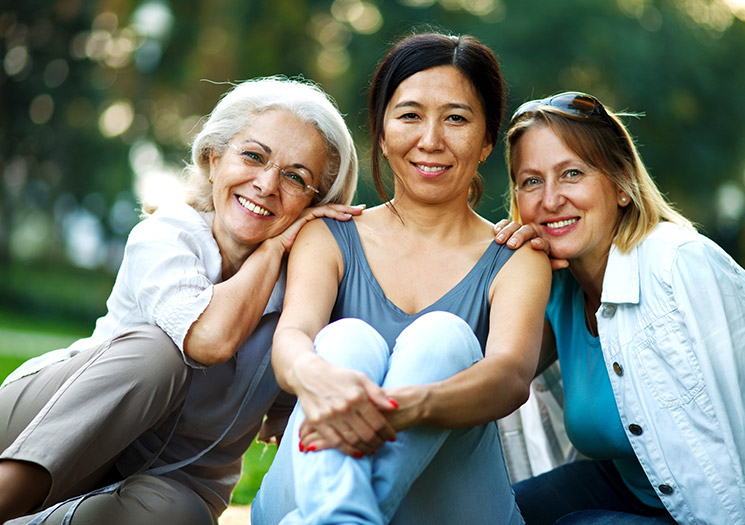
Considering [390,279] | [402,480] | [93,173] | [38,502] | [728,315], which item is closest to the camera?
[402,480]

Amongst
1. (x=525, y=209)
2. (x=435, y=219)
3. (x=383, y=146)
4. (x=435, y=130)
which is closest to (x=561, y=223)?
(x=525, y=209)

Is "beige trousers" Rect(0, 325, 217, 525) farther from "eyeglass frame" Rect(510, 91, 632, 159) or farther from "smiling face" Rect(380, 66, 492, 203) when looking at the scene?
"eyeglass frame" Rect(510, 91, 632, 159)

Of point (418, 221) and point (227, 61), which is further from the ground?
point (227, 61)

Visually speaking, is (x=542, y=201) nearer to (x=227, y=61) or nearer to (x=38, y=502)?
(x=38, y=502)

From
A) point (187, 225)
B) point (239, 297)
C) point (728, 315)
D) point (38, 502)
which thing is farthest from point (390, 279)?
point (38, 502)

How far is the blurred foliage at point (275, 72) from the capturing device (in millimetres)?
17094

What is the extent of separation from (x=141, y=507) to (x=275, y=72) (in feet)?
52.4

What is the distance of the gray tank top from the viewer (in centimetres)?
279

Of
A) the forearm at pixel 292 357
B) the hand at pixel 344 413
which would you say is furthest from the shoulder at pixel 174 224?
the hand at pixel 344 413

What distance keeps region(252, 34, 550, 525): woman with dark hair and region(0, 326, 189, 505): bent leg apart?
15.5 inches

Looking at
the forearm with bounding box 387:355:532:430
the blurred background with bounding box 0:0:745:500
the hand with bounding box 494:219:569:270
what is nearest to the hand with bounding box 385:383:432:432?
A: the forearm with bounding box 387:355:532:430

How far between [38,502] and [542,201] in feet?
6.67

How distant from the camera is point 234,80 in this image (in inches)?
667

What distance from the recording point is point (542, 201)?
3107 millimetres
